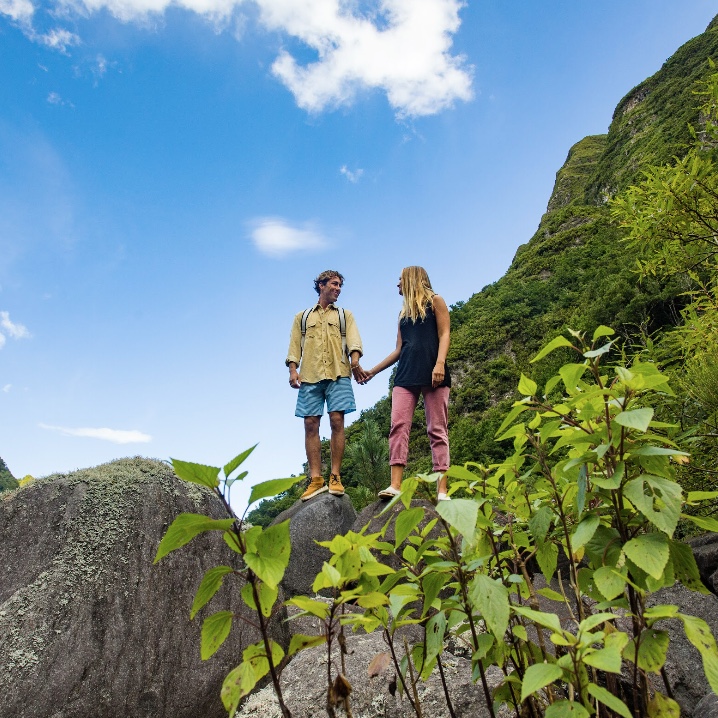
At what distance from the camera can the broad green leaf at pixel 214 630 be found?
1.01 metres

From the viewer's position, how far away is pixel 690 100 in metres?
34.7

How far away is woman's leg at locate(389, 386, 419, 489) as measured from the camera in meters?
4.95

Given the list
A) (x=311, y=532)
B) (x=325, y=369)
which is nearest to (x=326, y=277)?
(x=325, y=369)

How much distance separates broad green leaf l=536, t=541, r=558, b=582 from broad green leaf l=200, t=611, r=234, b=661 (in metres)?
0.75

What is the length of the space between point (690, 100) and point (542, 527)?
141 feet

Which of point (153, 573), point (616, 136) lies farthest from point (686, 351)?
point (616, 136)

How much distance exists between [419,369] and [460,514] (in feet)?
13.7

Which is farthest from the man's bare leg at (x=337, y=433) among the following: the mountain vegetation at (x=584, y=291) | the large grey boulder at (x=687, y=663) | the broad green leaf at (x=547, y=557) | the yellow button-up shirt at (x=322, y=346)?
the broad green leaf at (x=547, y=557)

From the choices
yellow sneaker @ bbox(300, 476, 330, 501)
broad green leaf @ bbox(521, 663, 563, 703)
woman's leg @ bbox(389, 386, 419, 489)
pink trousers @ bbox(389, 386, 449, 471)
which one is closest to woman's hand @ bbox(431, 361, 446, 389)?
pink trousers @ bbox(389, 386, 449, 471)

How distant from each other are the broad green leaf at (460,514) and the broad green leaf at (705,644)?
1.31ft

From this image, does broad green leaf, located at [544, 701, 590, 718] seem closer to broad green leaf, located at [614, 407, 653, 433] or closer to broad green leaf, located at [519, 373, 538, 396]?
broad green leaf, located at [614, 407, 653, 433]

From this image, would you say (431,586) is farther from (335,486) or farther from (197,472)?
(335,486)

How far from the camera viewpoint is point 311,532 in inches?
219

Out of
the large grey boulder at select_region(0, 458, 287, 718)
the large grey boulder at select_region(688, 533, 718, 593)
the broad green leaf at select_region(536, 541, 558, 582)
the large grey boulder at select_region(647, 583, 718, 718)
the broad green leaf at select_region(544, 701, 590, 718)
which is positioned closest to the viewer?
the broad green leaf at select_region(544, 701, 590, 718)
